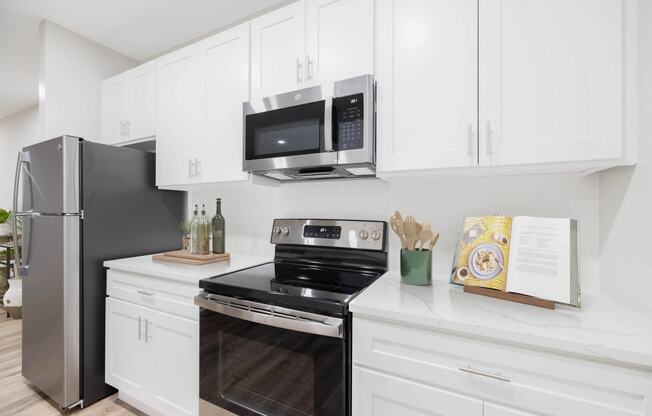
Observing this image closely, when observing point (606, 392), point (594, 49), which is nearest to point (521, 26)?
point (594, 49)

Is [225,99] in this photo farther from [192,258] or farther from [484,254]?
[484,254]

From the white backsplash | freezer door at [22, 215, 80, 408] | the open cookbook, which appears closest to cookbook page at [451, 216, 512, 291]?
the open cookbook

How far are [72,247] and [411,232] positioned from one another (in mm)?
1939

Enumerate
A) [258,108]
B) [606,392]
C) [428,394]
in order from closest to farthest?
1. [606,392]
2. [428,394]
3. [258,108]

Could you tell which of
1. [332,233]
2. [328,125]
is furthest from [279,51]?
[332,233]

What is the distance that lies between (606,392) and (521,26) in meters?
1.21

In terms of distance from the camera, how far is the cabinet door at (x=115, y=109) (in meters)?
2.28

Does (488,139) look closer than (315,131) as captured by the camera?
Yes

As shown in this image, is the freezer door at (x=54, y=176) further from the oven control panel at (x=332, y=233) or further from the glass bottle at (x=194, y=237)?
the oven control panel at (x=332, y=233)

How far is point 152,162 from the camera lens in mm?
2168

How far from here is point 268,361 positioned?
1.18 meters

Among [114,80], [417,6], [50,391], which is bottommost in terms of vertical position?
[50,391]

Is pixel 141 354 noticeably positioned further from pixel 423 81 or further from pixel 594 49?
pixel 594 49

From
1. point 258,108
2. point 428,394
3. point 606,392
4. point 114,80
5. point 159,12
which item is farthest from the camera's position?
point 114,80
